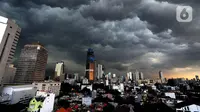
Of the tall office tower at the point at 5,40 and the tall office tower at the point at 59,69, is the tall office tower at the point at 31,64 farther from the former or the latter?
the tall office tower at the point at 59,69

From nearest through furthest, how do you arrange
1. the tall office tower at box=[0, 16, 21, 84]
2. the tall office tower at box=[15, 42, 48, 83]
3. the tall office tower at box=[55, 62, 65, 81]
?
the tall office tower at box=[0, 16, 21, 84]
the tall office tower at box=[15, 42, 48, 83]
the tall office tower at box=[55, 62, 65, 81]

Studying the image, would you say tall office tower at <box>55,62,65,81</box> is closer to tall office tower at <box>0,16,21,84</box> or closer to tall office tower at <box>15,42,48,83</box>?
tall office tower at <box>15,42,48,83</box>

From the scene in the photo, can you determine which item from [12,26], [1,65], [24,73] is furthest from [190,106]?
[24,73]

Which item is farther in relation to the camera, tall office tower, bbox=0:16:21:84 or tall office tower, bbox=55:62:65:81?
tall office tower, bbox=55:62:65:81

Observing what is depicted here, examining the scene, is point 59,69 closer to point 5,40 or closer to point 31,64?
point 31,64

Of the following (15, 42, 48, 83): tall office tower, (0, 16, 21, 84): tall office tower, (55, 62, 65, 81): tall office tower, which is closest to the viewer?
(0, 16, 21, 84): tall office tower

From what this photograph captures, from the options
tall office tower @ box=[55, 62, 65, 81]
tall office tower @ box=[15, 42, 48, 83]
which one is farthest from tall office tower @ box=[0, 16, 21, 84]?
tall office tower @ box=[55, 62, 65, 81]

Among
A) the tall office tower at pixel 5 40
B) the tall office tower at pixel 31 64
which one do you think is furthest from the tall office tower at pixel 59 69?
the tall office tower at pixel 5 40

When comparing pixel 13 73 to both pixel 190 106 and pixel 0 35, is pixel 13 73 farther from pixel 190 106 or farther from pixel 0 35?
pixel 190 106

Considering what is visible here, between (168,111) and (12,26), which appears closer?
(168,111)
